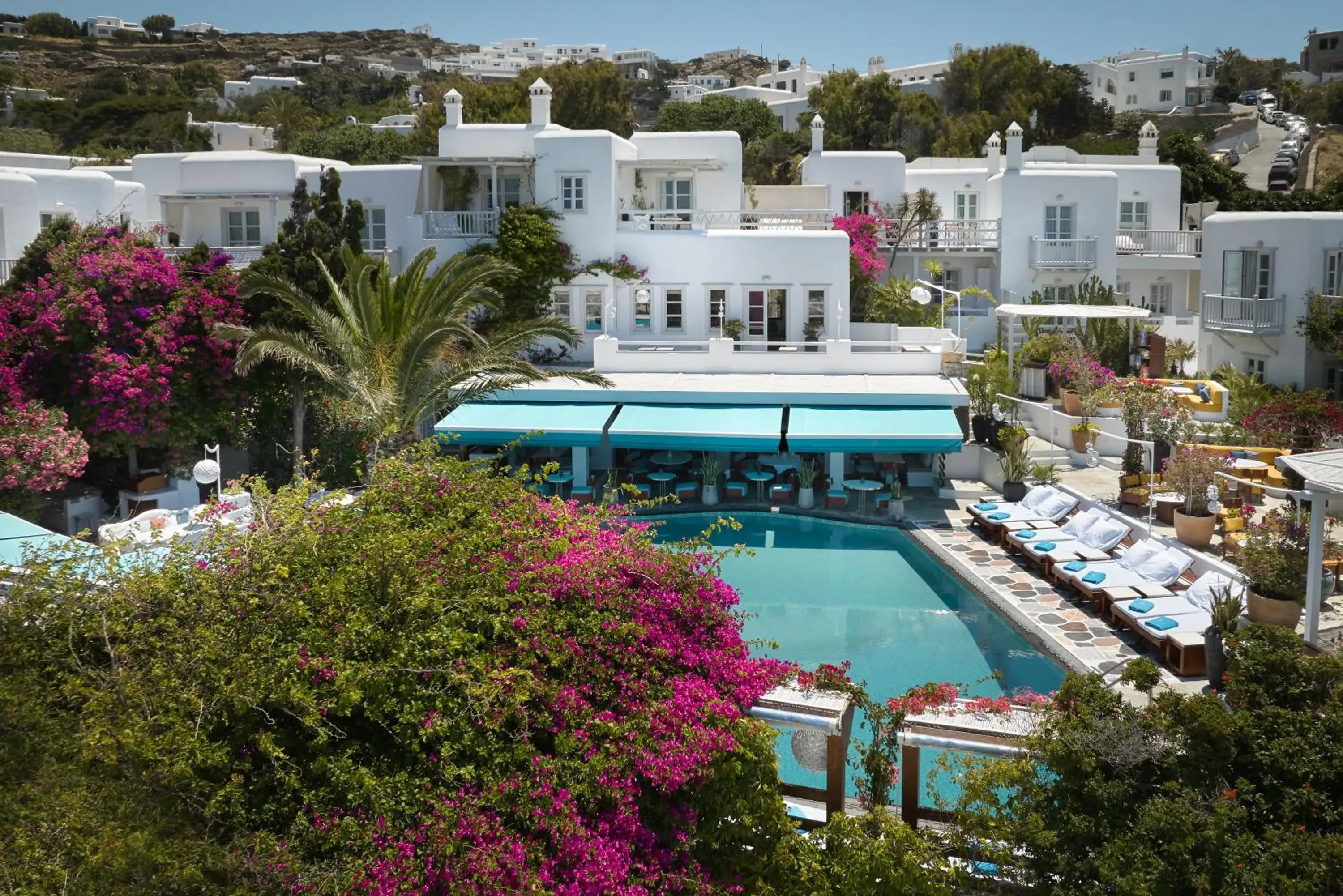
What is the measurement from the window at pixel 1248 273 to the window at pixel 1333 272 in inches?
56.6

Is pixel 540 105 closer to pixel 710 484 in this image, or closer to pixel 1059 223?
pixel 710 484

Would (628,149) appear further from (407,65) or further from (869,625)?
(407,65)

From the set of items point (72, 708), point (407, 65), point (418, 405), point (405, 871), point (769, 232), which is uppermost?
point (407, 65)

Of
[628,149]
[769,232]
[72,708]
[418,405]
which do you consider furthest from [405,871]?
[628,149]

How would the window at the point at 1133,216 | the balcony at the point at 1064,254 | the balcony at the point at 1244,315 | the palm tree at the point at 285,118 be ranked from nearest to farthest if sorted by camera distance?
the balcony at the point at 1244,315 < the balcony at the point at 1064,254 < the window at the point at 1133,216 < the palm tree at the point at 285,118

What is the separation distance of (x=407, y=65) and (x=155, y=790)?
187676mm

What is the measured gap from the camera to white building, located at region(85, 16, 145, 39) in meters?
164

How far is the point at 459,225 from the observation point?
112 feet

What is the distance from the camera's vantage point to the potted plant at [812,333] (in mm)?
32656

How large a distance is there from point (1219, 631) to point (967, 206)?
30.0 m

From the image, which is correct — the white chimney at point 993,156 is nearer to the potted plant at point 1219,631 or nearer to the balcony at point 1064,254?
the balcony at point 1064,254


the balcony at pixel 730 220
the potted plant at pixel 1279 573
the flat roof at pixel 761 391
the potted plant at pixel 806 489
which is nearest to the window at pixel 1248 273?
the flat roof at pixel 761 391

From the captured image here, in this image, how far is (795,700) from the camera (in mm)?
10352

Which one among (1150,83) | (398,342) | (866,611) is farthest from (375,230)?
(1150,83)
